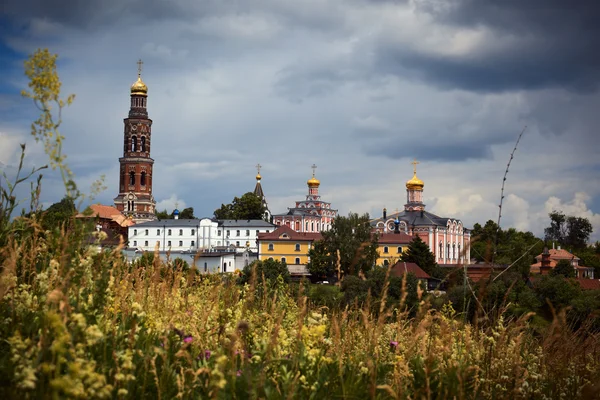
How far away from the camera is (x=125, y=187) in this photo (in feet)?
317

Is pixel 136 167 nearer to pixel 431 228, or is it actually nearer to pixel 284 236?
pixel 284 236

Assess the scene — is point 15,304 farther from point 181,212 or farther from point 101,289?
point 181,212

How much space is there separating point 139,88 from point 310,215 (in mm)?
31986

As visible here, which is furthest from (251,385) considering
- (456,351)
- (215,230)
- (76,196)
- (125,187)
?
A: (125,187)

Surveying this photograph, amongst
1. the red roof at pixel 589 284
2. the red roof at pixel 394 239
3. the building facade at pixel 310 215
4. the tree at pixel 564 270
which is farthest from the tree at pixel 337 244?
the building facade at pixel 310 215

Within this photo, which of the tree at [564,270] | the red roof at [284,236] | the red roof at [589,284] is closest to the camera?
the red roof at [589,284]

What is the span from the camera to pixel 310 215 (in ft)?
328

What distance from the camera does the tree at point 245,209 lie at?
318 feet

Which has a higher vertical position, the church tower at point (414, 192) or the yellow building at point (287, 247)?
the church tower at point (414, 192)

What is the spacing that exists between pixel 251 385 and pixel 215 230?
276 feet

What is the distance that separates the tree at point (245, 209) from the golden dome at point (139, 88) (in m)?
21.2

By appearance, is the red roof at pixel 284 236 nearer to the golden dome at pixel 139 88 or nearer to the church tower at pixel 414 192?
the church tower at pixel 414 192

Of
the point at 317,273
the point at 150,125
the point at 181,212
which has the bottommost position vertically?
the point at 317,273

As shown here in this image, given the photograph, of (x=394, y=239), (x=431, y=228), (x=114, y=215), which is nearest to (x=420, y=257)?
(x=394, y=239)
